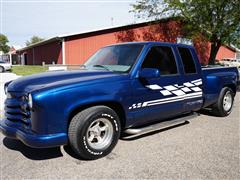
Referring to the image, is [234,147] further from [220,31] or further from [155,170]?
[220,31]

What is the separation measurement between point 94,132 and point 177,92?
1945 mm

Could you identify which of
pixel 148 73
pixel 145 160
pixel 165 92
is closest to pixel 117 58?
pixel 148 73

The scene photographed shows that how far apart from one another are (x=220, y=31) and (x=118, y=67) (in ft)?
52.5

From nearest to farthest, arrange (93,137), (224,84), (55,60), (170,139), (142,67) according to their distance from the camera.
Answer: (93,137) → (142,67) → (170,139) → (224,84) → (55,60)

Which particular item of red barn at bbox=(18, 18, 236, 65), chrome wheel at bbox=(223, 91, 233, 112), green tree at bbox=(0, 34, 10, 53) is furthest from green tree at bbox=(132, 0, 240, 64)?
green tree at bbox=(0, 34, 10, 53)

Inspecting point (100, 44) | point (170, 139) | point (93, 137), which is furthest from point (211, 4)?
point (93, 137)

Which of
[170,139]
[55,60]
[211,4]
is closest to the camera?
[170,139]

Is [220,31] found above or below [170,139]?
above

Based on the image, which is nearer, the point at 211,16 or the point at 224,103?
the point at 224,103

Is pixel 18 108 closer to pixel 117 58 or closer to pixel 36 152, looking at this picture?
pixel 36 152

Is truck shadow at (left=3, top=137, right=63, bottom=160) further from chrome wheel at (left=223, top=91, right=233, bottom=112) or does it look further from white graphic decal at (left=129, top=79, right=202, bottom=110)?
chrome wheel at (left=223, top=91, right=233, bottom=112)

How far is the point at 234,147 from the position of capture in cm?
447

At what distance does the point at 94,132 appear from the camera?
3.96 metres

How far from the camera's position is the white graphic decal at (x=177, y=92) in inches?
176
